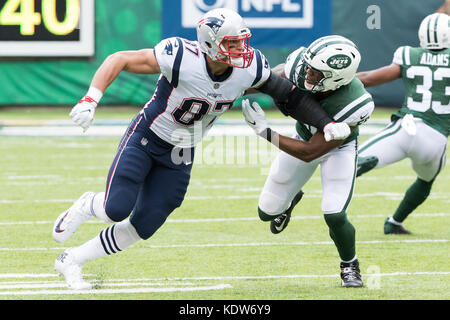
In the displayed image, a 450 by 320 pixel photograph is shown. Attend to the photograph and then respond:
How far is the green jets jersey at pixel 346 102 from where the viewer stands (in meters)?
4.56

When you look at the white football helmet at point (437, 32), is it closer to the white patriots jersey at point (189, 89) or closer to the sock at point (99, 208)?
the white patriots jersey at point (189, 89)

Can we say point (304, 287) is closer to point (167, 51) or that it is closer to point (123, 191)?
point (123, 191)

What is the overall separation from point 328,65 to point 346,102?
262 mm

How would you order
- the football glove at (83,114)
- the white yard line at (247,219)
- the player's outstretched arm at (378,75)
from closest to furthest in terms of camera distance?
the football glove at (83,114) → the player's outstretched arm at (378,75) → the white yard line at (247,219)

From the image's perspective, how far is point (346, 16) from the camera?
14.5 m

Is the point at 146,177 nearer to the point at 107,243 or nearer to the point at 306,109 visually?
the point at 107,243

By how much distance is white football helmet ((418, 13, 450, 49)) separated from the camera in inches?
246

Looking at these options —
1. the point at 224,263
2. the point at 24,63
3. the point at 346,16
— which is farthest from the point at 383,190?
the point at 24,63

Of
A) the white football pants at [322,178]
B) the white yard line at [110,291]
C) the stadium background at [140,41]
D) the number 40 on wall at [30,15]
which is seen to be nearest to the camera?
the white yard line at [110,291]

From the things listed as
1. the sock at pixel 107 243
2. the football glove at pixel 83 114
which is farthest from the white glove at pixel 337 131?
the football glove at pixel 83 114

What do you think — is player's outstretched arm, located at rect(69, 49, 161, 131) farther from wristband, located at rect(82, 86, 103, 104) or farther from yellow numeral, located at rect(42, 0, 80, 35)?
yellow numeral, located at rect(42, 0, 80, 35)

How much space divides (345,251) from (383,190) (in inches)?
144

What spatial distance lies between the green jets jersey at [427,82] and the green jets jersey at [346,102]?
5.46ft

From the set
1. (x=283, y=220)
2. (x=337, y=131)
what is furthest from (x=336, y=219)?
(x=283, y=220)
